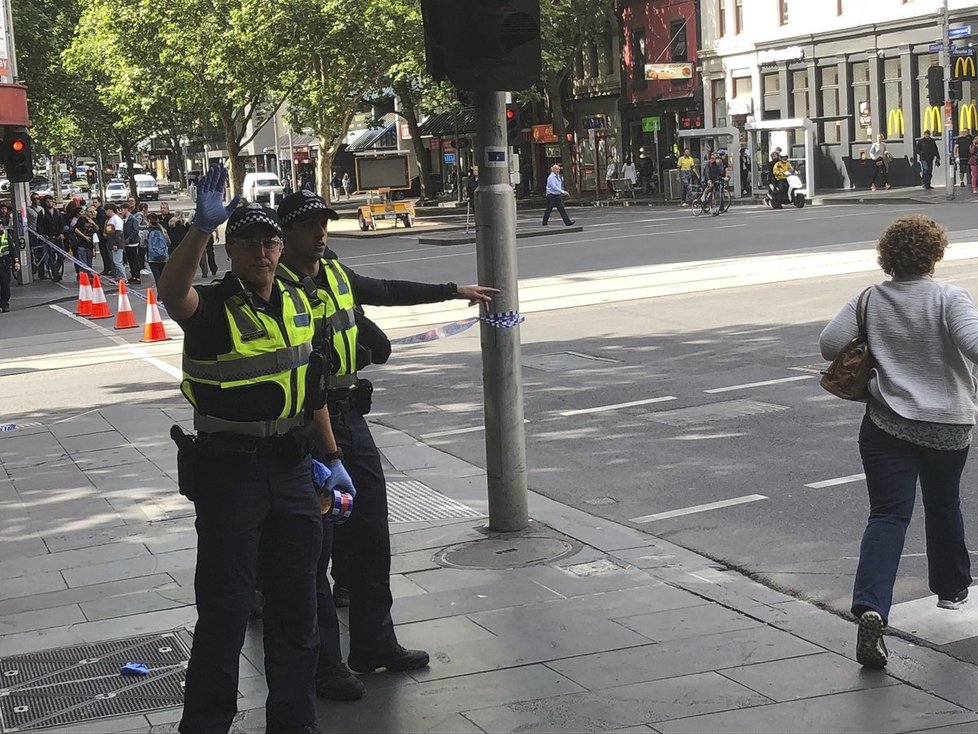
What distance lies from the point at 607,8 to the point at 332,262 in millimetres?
50884

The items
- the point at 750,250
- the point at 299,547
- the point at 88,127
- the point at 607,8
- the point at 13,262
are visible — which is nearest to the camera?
the point at 299,547

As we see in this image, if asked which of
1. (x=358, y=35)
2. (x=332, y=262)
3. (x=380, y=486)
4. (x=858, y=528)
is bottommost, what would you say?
(x=858, y=528)

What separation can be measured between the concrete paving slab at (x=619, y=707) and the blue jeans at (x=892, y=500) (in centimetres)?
68

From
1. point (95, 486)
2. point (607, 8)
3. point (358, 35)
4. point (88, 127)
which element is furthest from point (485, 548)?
point (88, 127)

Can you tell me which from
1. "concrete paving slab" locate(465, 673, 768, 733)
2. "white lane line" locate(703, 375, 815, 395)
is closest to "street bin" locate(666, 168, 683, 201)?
"white lane line" locate(703, 375, 815, 395)

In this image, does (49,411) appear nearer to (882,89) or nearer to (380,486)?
(380,486)

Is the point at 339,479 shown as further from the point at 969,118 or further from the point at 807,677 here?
the point at 969,118

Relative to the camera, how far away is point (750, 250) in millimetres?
24484

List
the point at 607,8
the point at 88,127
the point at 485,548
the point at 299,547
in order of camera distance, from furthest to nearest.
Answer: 1. the point at 88,127
2. the point at 607,8
3. the point at 485,548
4. the point at 299,547

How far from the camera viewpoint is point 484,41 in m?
6.97

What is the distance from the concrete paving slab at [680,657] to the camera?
526cm

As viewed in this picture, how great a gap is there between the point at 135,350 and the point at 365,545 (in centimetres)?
1287

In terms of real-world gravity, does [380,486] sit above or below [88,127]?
below

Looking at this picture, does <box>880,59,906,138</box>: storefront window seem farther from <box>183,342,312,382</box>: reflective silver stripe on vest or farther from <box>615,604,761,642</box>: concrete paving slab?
<box>183,342,312,382</box>: reflective silver stripe on vest
